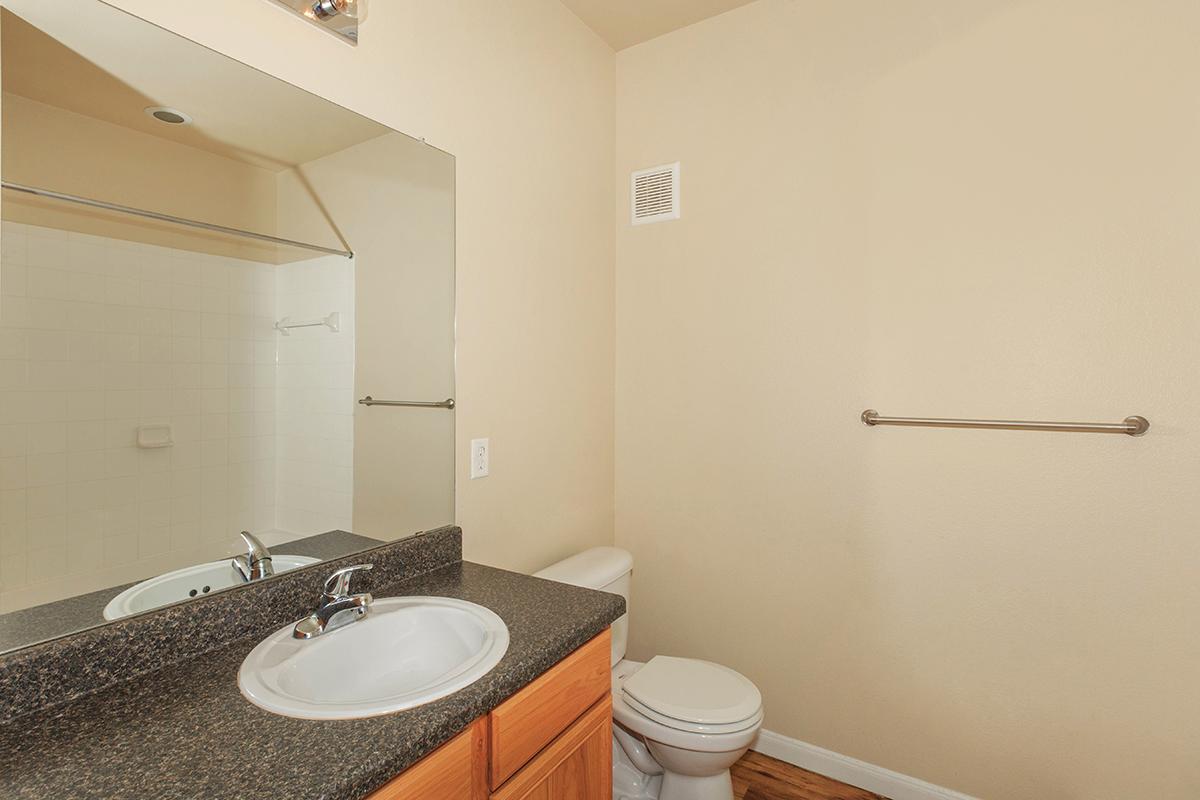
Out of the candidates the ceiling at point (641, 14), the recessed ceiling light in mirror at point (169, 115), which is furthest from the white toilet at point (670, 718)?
the ceiling at point (641, 14)

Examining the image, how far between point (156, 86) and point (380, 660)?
44.4 inches

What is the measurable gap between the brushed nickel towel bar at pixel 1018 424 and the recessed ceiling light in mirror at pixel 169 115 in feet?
5.98

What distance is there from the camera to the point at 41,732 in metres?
0.81

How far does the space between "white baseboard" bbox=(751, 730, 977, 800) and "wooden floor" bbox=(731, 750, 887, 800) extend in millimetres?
21

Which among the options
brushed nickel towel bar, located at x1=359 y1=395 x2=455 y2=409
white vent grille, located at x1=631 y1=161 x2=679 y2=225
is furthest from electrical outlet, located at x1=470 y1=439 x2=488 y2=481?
white vent grille, located at x1=631 y1=161 x2=679 y2=225

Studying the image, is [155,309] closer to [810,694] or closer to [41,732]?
[41,732]

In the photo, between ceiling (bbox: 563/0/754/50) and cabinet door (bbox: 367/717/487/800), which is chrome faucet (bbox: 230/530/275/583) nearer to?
cabinet door (bbox: 367/717/487/800)

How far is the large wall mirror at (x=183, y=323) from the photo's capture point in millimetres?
911

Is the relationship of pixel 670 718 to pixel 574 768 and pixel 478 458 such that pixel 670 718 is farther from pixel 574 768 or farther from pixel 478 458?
pixel 478 458

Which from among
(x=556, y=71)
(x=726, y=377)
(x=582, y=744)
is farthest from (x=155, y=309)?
(x=726, y=377)

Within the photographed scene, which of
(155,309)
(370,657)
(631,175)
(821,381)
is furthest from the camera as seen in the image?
(631,175)

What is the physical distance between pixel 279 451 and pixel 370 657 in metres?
0.46

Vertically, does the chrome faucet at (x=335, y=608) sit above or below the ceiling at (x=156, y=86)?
below

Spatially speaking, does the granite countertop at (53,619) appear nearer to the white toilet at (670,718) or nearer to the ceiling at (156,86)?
the ceiling at (156,86)
